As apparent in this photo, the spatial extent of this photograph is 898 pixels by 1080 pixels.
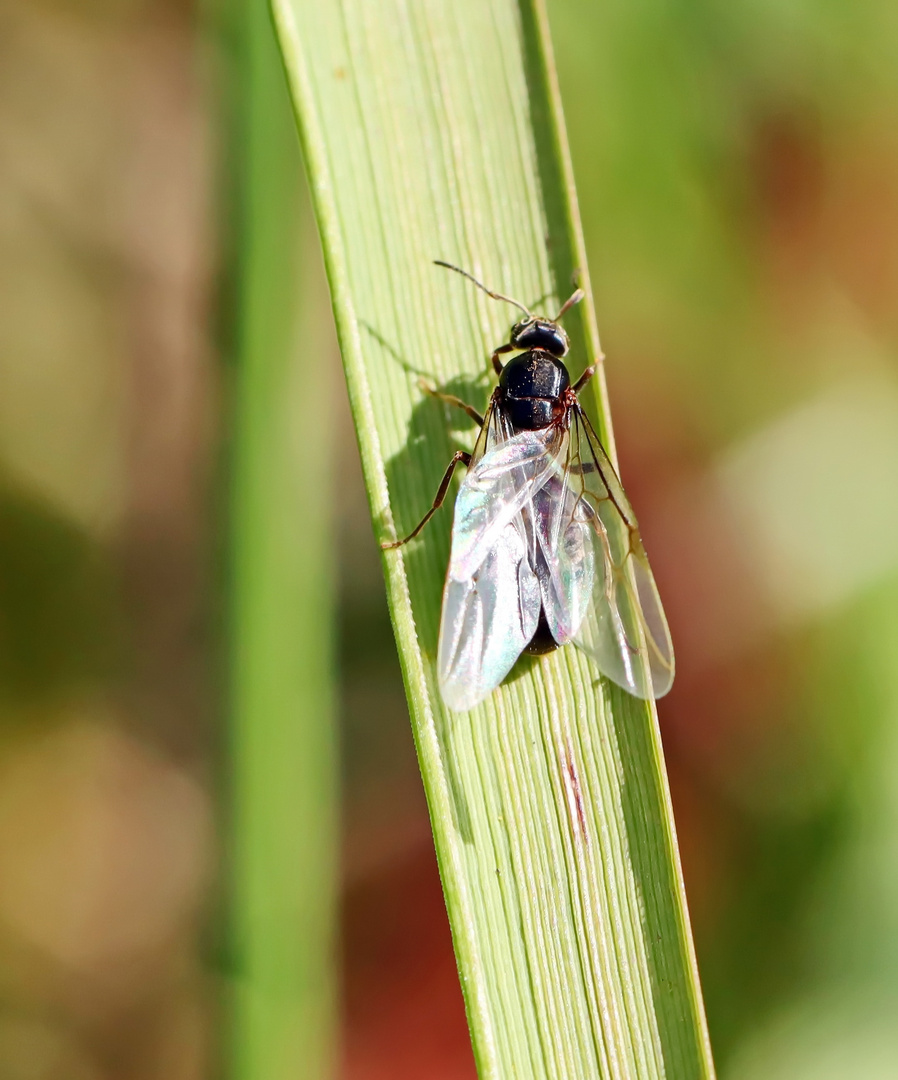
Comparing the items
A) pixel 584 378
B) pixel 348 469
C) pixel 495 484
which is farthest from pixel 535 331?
pixel 348 469

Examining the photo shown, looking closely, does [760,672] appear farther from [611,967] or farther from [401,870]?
[611,967]

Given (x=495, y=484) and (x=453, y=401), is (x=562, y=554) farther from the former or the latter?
(x=453, y=401)

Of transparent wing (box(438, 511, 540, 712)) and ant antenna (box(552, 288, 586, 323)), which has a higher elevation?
ant antenna (box(552, 288, 586, 323))

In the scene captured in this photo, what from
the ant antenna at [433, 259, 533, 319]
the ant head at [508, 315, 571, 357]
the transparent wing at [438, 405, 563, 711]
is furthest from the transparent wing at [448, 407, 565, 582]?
the ant antenna at [433, 259, 533, 319]

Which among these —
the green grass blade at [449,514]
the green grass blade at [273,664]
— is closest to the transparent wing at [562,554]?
the green grass blade at [449,514]

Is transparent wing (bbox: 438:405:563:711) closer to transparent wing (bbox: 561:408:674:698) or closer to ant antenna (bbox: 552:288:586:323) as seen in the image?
transparent wing (bbox: 561:408:674:698)

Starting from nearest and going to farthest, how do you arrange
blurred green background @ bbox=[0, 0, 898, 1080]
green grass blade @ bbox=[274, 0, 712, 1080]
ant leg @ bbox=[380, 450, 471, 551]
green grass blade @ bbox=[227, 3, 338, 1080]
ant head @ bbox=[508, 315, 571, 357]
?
green grass blade @ bbox=[274, 0, 712, 1080] → ant leg @ bbox=[380, 450, 471, 551] → ant head @ bbox=[508, 315, 571, 357] → green grass blade @ bbox=[227, 3, 338, 1080] → blurred green background @ bbox=[0, 0, 898, 1080]

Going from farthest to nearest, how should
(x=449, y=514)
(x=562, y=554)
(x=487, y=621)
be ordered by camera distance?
(x=562, y=554)
(x=449, y=514)
(x=487, y=621)
